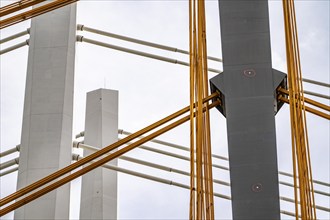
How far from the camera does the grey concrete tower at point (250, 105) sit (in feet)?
45.9

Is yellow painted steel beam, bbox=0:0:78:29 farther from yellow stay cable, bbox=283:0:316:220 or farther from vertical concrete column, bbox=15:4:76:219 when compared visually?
yellow stay cable, bbox=283:0:316:220

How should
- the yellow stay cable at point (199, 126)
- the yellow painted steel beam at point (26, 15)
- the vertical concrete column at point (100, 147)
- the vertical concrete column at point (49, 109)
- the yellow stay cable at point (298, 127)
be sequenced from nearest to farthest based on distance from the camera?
the yellow stay cable at point (298, 127) → the yellow stay cable at point (199, 126) → the yellow painted steel beam at point (26, 15) → the vertical concrete column at point (49, 109) → the vertical concrete column at point (100, 147)

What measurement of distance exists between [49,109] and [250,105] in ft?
23.7

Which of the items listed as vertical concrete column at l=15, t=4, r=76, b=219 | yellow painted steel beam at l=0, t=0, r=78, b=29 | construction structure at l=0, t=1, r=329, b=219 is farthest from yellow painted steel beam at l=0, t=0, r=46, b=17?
vertical concrete column at l=15, t=4, r=76, b=219

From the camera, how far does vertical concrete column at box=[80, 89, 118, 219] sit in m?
22.0

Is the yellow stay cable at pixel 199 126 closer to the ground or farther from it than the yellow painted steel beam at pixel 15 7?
closer to the ground

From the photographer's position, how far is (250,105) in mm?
14492

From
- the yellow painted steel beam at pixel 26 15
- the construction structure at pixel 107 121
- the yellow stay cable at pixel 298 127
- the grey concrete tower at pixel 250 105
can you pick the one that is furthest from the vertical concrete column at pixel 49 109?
the yellow stay cable at pixel 298 127

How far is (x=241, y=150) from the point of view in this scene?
14.2m

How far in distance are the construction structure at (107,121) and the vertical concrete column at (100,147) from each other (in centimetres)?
3

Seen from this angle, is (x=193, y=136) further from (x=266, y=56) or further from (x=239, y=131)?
(x=266, y=56)

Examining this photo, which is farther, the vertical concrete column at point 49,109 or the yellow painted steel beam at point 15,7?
the vertical concrete column at point 49,109

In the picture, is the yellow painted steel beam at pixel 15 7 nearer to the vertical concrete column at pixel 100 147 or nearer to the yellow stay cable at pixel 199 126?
the yellow stay cable at pixel 199 126

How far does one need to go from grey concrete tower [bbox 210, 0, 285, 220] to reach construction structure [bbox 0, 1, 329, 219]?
18 mm
